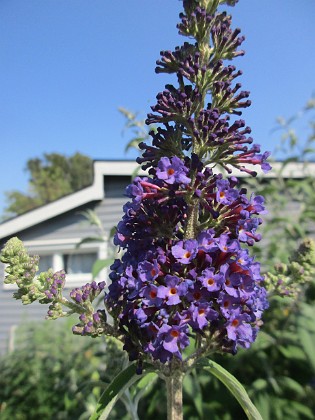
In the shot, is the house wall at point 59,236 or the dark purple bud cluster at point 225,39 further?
the house wall at point 59,236

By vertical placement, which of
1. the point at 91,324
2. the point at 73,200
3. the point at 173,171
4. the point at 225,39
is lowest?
the point at 91,324

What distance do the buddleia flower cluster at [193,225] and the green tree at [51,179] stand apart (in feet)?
107

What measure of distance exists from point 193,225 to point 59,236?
26.7 ft

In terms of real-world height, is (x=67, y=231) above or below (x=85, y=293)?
above

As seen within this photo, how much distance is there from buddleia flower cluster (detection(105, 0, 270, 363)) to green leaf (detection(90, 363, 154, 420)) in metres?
0.13

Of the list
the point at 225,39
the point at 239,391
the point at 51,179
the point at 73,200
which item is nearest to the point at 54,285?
the point at 239,391

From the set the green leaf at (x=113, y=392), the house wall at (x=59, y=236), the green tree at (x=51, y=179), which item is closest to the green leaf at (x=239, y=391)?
the green leaf at (x=113, y=392)

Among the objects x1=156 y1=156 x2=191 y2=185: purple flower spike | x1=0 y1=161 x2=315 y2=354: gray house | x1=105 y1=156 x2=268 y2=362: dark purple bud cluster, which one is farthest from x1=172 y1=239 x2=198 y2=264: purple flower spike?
x1=0 y1=161 x2=315 y2=354: gray house

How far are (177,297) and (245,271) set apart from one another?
205mm

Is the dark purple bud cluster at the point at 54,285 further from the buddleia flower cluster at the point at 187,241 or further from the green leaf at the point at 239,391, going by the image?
the green leaf at the point at 239,391

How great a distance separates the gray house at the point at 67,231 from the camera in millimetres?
8484

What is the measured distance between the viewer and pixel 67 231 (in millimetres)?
8984

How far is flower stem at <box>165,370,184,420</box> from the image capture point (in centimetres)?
116

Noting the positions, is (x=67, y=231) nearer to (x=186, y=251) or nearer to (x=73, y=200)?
(x=73, y=200)
